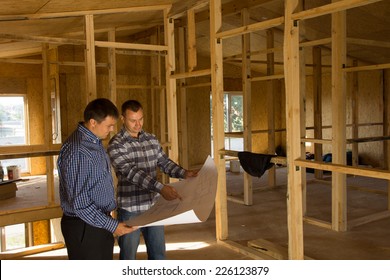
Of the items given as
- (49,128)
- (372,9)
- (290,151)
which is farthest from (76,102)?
(290,151)

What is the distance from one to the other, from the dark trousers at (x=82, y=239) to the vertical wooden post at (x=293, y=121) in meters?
1.62

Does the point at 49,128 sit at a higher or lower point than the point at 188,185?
higher

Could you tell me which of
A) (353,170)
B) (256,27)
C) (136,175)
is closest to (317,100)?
(256,27)

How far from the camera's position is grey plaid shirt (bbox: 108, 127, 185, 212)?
8.54ft

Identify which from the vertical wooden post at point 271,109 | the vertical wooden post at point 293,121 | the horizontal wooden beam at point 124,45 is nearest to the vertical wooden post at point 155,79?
the vertical wooden post at point 271,109

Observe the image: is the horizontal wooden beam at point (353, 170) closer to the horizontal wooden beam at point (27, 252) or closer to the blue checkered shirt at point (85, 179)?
the blue checkered shirt at point (85, 179)

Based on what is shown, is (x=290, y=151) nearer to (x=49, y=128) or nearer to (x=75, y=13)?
(x=75, y=13)

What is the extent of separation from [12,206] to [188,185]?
4376 millimetres

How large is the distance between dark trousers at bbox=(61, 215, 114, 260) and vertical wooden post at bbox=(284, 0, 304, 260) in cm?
162

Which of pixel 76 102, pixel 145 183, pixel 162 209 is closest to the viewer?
pixel 162 209

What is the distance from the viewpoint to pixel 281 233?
457cm

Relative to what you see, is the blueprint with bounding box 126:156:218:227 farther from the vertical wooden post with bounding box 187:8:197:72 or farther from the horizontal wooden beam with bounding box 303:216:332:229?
the horizontal wooden beam with bounding box 303:216:332:229

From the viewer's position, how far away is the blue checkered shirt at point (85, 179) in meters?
2.06

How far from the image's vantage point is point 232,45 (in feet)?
30.3
